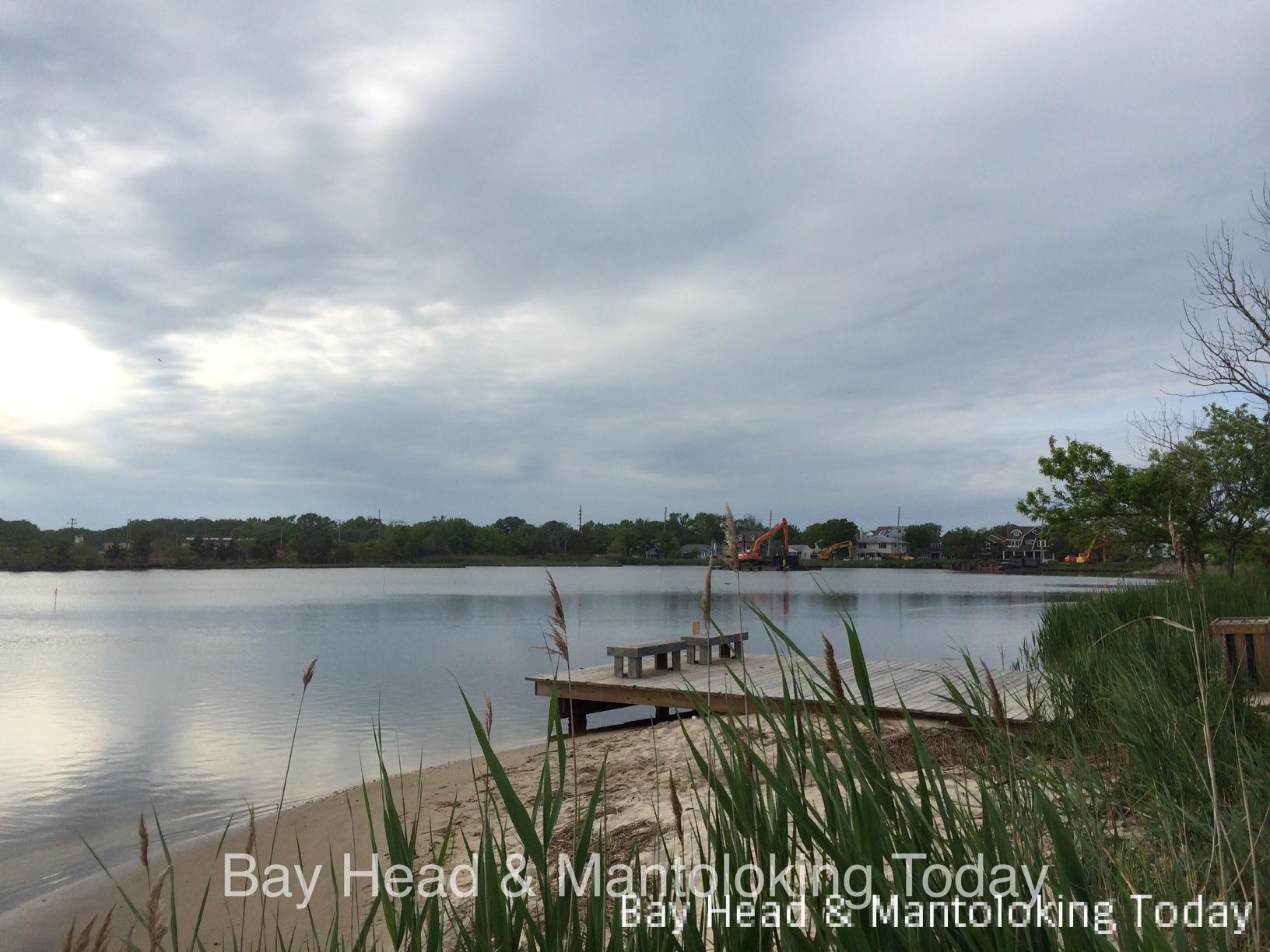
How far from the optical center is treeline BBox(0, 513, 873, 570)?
95.6 meters

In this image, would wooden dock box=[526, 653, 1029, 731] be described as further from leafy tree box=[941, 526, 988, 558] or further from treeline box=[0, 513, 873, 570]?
leafy tree box=[941, 526, 988, 558]

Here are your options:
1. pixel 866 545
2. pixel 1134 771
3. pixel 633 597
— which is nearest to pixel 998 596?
pixel 633 597

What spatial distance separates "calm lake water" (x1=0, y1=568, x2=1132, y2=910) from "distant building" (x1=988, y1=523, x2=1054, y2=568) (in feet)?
191

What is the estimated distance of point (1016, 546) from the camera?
345 ft

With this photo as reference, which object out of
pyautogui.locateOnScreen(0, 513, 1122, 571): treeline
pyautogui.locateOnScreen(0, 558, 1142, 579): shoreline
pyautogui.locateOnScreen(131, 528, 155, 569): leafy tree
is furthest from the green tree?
pyautogui.locateOnScreen(131, 528, 155, 569): leafy tree

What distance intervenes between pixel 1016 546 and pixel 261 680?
4102 inches

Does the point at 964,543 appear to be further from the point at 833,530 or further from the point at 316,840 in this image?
the point at 316,840

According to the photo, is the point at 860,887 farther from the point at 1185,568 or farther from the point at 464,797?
the point at 464,797

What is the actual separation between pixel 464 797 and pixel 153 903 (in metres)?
7.83

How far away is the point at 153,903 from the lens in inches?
48.6

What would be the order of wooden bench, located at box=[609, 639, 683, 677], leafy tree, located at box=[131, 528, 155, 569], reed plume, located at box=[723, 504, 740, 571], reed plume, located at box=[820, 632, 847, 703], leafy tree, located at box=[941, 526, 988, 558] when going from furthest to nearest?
1. leafy tree, located at box=[941, 526, 988, 558]
2. leafy tree, located at box=[131, 528, 155, 569]
3. wooden bench, located at box=[609, 639, 683, 677]
4. reed plume, located at box=[723, 504, 740, 571]
5. reed plume, located at box=[820, 632, 847, 703]

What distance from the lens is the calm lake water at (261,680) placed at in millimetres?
9391

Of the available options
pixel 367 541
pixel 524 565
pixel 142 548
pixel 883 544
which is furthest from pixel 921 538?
pixel 142 548

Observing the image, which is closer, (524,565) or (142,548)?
(142,548)
